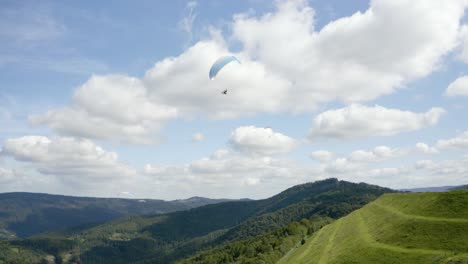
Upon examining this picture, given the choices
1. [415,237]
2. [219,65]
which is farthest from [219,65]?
[415,237]

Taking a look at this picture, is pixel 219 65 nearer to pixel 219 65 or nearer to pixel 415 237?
pixel 219 65

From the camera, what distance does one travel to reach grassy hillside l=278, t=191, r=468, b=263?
74000mm

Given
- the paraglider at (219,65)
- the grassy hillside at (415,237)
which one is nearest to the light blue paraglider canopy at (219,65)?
the paraglider at (219,65)

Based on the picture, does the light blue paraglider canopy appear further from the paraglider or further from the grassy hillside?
the grassy hillside

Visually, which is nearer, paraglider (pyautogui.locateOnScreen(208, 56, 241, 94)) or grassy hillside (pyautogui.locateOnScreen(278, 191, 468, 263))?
grassy hillside (pyautogui.locateOnScreen(278, 191, 468, 263))

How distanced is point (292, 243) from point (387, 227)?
102823 mm

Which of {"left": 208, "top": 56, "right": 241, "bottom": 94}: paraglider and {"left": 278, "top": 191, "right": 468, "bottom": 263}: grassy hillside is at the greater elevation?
{"left": 208, "top": 56, "right": 241, "bottom": 94}: paraglider

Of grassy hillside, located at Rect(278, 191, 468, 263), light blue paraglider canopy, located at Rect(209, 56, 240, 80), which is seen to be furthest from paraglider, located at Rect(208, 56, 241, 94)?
grassy hillside, located at Rect(278, 191, 468, 263)

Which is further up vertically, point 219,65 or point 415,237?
point 219,65

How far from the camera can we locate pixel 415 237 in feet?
274

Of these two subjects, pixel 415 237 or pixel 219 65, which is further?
pixel 219 65

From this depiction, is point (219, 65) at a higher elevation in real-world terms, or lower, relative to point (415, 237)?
higher

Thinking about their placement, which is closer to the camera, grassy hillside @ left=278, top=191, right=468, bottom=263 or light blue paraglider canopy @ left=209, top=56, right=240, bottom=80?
grassy hillside @ left=278, top=191, right=468, bottom=263

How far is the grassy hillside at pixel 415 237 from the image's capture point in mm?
74000
